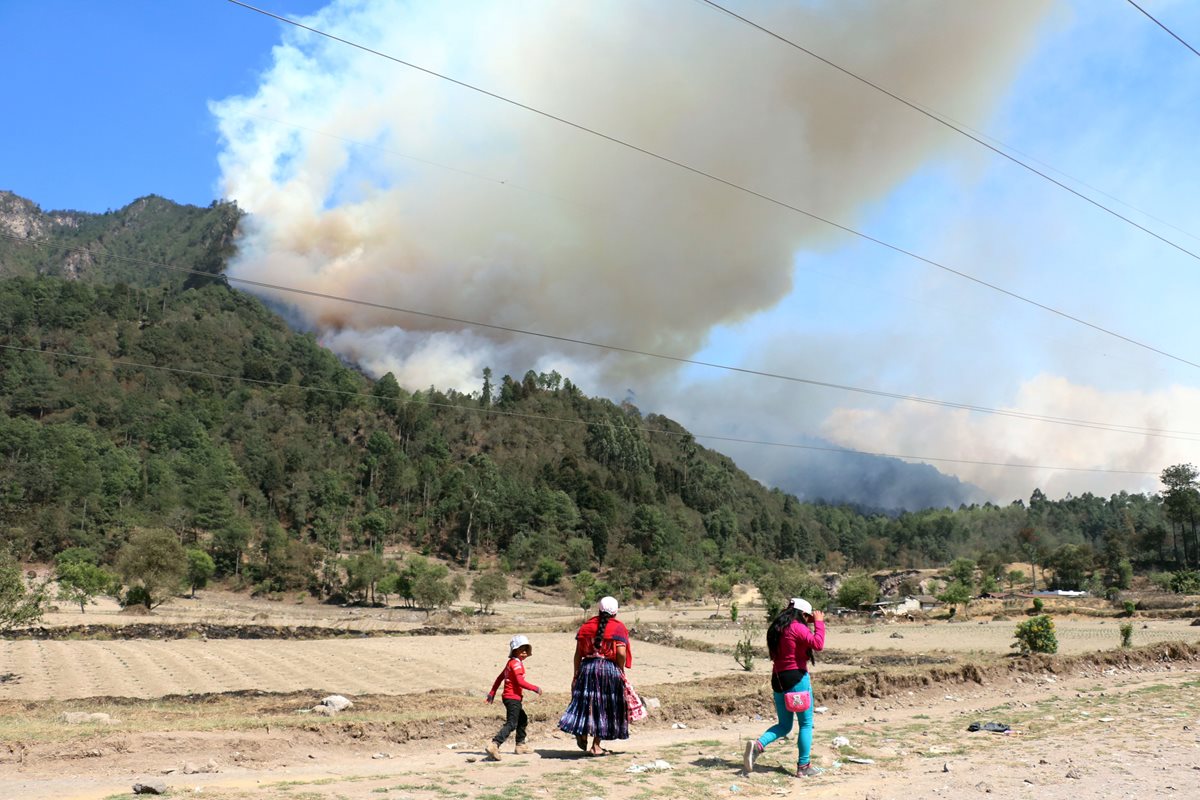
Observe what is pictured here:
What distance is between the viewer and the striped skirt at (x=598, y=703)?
1114 centimetres

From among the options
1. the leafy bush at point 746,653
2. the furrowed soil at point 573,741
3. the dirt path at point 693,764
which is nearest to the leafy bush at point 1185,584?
the furrowed soil at point 573,741

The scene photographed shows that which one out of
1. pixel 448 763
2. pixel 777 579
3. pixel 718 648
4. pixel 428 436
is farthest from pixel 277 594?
pixel 448 763

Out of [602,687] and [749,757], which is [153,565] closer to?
[602,687]

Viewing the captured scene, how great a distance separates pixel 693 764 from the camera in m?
10.7

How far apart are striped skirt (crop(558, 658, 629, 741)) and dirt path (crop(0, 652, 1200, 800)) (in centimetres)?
40

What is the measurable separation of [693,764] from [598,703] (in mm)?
1415

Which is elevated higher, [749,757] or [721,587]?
[749,757]

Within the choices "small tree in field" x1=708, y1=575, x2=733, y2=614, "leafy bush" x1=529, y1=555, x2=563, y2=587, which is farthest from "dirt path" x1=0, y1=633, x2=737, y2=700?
"leafy bush" x1=529, y1=555, x2=563, y2=587

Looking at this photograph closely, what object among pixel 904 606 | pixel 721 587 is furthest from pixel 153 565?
pixel 904 606

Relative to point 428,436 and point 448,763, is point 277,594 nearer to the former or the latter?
point 428,436

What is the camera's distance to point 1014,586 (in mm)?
126062

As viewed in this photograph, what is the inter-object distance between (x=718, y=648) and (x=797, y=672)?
3791 cm

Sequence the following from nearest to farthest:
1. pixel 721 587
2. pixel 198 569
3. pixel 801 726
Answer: pixel 801 726 < pixel 198 569 < pixel 721 587

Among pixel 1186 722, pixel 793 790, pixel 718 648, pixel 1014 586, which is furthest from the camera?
pixel 1014 586
